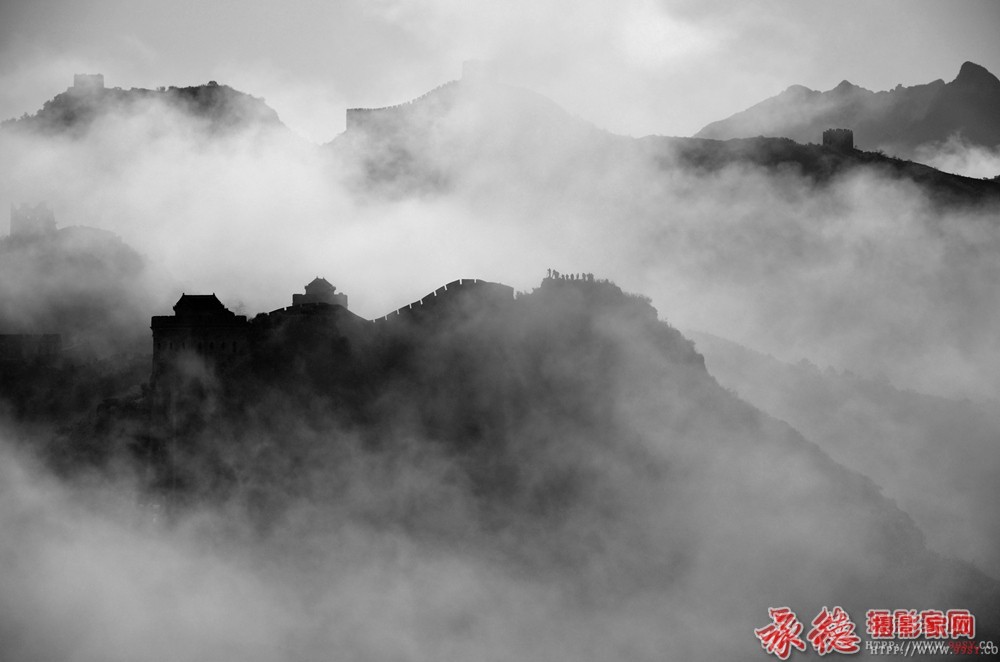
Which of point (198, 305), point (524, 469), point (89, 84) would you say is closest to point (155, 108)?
point (89, 84)

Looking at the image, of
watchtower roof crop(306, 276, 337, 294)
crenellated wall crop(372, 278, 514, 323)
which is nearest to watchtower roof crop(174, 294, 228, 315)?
watchtower roof crop(306, 276, 337, 294)

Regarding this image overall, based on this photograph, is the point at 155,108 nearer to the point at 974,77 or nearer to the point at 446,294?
the point at 446,294

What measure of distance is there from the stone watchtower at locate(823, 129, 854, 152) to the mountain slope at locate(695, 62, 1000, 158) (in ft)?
17.3

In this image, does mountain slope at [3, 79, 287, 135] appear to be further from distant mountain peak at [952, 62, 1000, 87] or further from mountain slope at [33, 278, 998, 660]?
distant mountain peak at [952, 62, 1000, 87]

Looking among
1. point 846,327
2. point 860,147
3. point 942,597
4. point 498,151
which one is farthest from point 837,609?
point 860,147

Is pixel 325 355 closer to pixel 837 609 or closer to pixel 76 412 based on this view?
pixel 76 412

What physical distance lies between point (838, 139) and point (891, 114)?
19.4 m

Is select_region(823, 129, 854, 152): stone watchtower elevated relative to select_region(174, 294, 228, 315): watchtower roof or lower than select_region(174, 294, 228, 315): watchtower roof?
elevated

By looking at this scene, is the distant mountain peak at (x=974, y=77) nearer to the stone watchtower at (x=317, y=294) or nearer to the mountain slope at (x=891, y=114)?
the mountain slope at (x=891, y=114)

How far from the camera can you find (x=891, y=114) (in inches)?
5856

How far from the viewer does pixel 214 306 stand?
230ft

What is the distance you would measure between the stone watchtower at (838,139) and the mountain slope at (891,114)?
5.28m

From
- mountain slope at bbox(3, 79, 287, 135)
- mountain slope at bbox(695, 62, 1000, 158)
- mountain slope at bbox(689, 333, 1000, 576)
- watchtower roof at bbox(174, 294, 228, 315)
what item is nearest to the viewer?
watchtower roof at bbox(174, 294, 228, 315)

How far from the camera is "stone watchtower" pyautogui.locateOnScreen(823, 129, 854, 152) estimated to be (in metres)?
133
